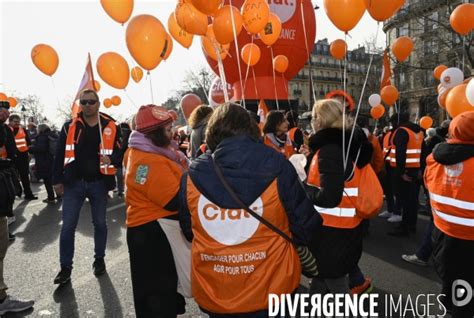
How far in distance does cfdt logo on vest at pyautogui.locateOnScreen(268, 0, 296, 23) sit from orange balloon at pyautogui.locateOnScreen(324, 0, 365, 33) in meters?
7.28

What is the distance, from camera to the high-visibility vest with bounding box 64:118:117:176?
3.95 m

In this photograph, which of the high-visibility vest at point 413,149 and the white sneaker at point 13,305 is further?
the high-visibility vest at point 413,149

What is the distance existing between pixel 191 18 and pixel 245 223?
3.52 meters

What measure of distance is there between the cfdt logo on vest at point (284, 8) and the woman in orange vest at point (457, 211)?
28.0ft

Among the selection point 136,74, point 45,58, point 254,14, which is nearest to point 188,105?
point 136,74

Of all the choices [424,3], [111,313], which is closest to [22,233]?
[111,313]

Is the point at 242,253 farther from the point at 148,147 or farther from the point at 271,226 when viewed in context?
the point at 148,147

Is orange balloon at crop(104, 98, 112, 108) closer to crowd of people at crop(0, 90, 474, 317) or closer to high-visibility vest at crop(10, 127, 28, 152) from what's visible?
high-visibility vest at crop(10, 127, 28, 152)

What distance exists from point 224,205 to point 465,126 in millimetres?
1877

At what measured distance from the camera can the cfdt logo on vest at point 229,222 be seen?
1.74 meters

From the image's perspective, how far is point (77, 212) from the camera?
Result: 3.95 m

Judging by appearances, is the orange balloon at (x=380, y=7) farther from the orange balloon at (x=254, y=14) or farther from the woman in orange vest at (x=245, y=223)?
the orange balloon at (x=254, y=14)

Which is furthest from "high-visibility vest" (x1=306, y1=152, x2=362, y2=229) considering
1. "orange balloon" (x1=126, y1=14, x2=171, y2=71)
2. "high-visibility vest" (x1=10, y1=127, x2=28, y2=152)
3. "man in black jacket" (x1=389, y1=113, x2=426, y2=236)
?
"high-visibility vest" (x1=10, y1=127, x2=28, y2=152)


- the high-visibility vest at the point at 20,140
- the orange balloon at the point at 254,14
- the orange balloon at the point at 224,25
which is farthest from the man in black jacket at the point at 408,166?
the high-visibility vest at the point at 20,140
